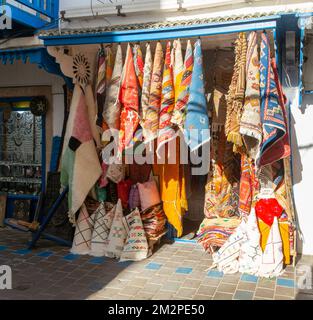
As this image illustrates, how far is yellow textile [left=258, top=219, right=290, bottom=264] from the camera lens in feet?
14.8

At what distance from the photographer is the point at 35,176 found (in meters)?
6.84

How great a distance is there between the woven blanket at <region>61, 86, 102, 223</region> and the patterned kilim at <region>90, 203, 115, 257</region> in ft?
1.03

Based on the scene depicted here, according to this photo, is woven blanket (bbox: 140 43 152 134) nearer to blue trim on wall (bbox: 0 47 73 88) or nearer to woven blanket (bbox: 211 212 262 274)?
blue trim on wall (bbox: 0 47 73 88)

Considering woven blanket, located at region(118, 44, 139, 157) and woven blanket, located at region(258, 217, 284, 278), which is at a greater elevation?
woven blanket, located at region(118, 44, 139, 157)

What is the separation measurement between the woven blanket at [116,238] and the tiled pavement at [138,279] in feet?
0.39

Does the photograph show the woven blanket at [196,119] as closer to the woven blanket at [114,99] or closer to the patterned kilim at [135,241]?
the woven blanket at [114,99]

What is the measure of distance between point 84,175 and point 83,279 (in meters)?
1.49

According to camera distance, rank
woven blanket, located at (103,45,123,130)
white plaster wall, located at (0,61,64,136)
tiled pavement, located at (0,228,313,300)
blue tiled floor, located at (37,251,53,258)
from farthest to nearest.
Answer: white plaster wall, located at (0,61,64,136) → blue tiled floor, located at (37,251,53,258) → woven blanket, located at (103,45,123,130) → tiled pavement, located at (0,228,313,300)

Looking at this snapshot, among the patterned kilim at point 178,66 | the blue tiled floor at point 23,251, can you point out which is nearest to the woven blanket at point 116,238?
the blue tiled floor at point 23,251

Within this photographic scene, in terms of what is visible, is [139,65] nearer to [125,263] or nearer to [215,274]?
[125,263]

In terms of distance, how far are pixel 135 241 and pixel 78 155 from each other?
1.40 meters

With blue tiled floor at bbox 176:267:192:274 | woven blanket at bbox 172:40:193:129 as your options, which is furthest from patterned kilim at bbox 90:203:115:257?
woven blanket at bbox 172:40:193:129

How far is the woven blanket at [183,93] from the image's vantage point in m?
4.54

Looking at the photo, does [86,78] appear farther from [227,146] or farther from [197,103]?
[227,146]
